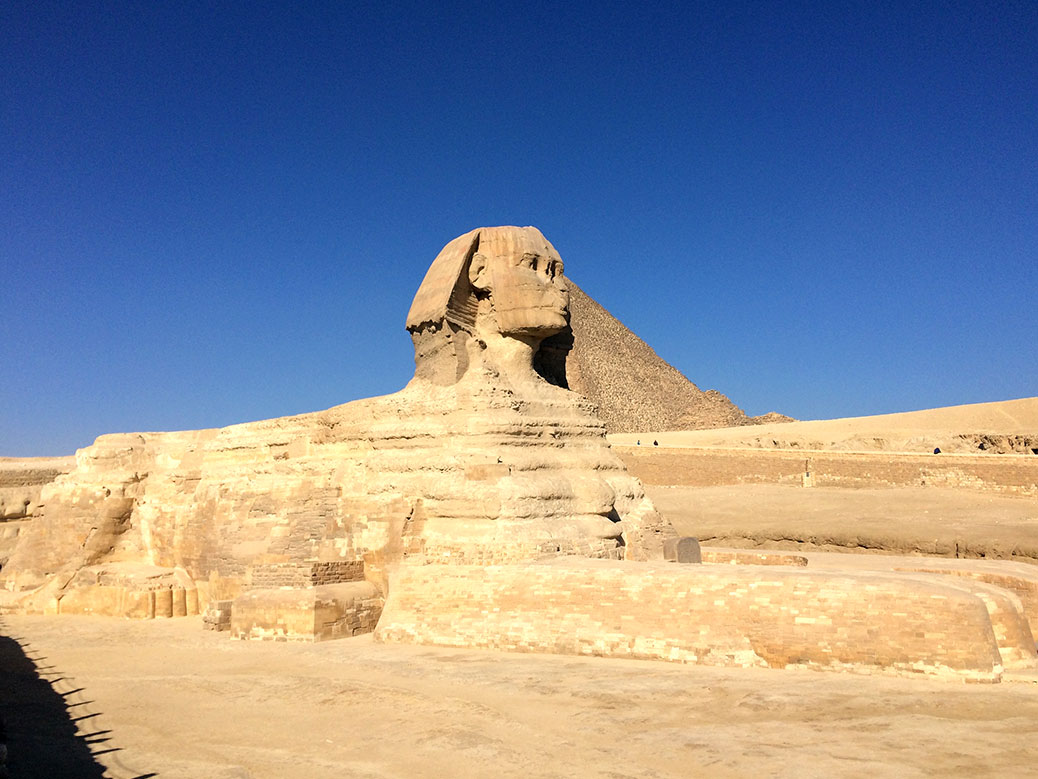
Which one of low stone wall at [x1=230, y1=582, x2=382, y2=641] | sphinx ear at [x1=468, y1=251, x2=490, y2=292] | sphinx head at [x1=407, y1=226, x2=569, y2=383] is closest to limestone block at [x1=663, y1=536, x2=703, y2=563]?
sphinx head at [x1=407, y1=226, x2=569, y2=383]

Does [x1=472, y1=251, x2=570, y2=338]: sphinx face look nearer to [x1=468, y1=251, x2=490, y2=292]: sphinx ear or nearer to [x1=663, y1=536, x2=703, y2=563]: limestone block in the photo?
[x1=468, y1=251, x2=490, y2=292]: sphinx ear

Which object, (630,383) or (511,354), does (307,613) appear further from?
(630,383)

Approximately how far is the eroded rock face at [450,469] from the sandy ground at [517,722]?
5.25ft

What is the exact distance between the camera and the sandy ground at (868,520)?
1281cm

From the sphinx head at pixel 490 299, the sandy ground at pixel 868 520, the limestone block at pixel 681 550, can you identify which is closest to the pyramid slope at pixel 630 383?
the sandy ground at pixel 868 520

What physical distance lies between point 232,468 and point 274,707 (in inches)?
263

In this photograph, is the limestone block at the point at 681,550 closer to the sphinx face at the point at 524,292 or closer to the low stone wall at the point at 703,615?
the low stone wall at the point at 703,615

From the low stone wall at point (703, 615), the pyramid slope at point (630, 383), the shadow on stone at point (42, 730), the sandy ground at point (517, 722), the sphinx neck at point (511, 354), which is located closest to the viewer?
the sandy ground at point (517, 722)

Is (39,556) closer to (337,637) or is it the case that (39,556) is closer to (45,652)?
(45,652)

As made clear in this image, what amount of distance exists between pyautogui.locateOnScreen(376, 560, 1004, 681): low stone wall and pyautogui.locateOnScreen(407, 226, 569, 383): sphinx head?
289 centimetres

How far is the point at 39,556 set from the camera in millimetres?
12906

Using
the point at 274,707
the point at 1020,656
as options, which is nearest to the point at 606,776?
the point at 274,707

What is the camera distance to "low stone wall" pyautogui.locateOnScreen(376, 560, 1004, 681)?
210 inches

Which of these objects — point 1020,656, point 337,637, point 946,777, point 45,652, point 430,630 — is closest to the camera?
point 946,777
